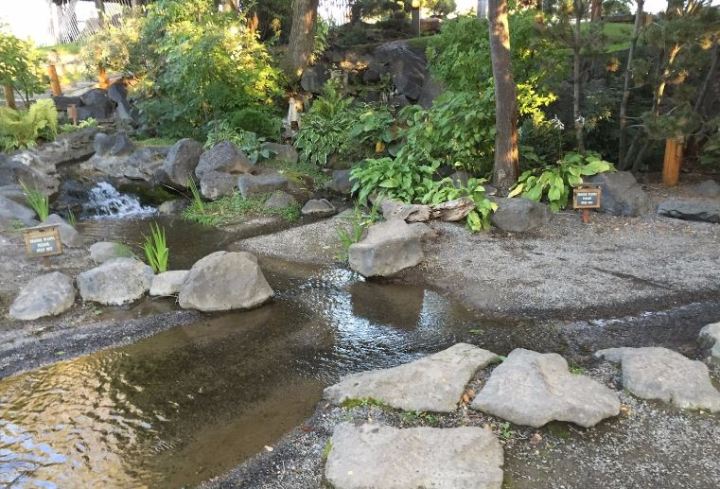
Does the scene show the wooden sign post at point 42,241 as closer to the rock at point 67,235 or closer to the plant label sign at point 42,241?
the plant label sign at point 42,241

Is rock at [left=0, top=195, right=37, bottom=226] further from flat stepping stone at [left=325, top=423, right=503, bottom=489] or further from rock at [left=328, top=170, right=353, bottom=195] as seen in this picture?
flat stepping stone at [left=325, top=423, right=503, bottom=489]

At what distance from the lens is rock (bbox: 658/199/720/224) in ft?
22.2

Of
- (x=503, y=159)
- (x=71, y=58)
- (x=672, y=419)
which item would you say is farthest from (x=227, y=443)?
(x=71, y=58)

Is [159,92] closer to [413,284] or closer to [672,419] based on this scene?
[413,284]

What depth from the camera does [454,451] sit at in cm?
280

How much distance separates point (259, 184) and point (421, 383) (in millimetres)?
6615

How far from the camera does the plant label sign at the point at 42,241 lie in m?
5.68

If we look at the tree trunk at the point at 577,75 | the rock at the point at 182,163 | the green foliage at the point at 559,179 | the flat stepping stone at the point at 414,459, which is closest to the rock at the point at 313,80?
the rock at the point at 182,163

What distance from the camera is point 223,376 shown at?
4043 millimetres

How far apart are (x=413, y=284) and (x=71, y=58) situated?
18207 millimetres

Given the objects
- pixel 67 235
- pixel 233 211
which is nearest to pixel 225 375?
pixel 67 235

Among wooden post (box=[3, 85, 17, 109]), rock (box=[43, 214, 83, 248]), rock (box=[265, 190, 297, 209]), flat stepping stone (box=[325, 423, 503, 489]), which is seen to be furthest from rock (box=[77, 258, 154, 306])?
wooden post (box=[3, 85, 17, 109])

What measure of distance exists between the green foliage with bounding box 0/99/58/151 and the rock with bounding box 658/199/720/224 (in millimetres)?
11994

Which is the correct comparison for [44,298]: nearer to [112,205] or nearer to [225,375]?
[225,375]
